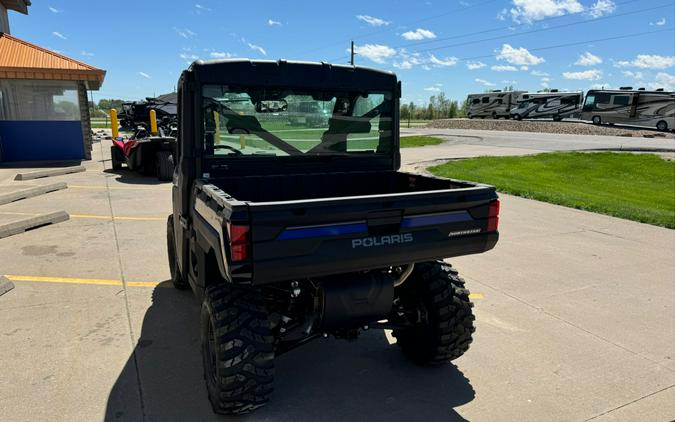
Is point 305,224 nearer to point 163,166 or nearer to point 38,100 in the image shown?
point 163,166

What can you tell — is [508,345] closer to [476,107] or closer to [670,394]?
[670,394]

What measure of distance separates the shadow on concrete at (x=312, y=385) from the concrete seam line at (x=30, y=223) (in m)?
4.11

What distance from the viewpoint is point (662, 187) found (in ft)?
45.9

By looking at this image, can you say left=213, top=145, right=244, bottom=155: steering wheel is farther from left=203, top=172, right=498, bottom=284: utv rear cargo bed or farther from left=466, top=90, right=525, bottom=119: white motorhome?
left=466, top=90, right=525, bottom=119: white motorhome

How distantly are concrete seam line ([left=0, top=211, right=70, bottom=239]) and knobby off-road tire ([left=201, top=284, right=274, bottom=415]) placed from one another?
5.52m

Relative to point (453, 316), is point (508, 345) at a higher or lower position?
lower

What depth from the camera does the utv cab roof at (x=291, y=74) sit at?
3.32 m

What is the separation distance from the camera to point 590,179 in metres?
15.4

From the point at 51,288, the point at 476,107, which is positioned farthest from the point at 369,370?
the point at 476,107

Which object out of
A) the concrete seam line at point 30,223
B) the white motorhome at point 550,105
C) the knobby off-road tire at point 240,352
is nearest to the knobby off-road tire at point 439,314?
the knobby off-road tire at point 240,352

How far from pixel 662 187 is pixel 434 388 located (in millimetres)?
14092

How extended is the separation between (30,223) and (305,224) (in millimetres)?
6411

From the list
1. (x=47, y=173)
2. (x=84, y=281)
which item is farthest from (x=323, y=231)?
(x=47, y=173)

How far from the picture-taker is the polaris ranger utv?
2520 millimetres
